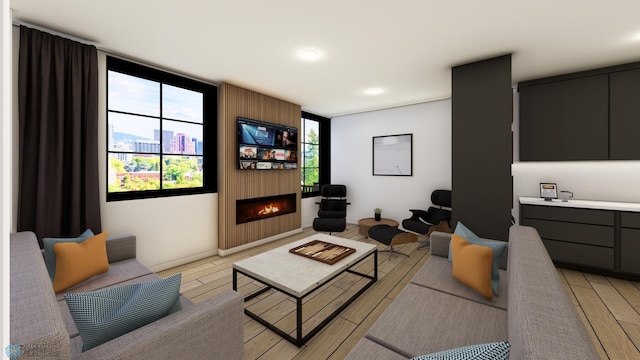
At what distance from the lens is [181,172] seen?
11.6ft

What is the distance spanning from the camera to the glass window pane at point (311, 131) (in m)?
5.72

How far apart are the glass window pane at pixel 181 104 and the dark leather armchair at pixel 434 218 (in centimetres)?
365

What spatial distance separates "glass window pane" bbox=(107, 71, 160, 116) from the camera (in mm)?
2912

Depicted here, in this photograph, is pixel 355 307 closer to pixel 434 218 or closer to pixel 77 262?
pixel 77 262

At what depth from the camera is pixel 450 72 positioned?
131 inches

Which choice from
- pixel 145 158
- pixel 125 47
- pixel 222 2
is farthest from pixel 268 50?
pixel 145 158

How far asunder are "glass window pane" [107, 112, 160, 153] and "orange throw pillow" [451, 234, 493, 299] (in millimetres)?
3531

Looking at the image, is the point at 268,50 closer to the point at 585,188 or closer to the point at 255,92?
the point at 255,92

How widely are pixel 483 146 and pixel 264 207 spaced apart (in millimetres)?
3321

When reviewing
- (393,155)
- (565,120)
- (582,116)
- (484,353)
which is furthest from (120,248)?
(582,116)

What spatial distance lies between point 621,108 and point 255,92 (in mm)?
4835

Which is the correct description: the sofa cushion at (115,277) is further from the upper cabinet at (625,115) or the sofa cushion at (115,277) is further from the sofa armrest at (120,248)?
the upper cabinet at (625,115)

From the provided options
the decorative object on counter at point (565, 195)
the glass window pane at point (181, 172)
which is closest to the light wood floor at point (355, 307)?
the decorative object on counter at point (565, 195)

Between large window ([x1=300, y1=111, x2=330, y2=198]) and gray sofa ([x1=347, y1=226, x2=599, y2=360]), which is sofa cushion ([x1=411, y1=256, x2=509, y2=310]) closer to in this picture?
gray sofa ([x1=347, y1=226, x2=599, y2=360])
